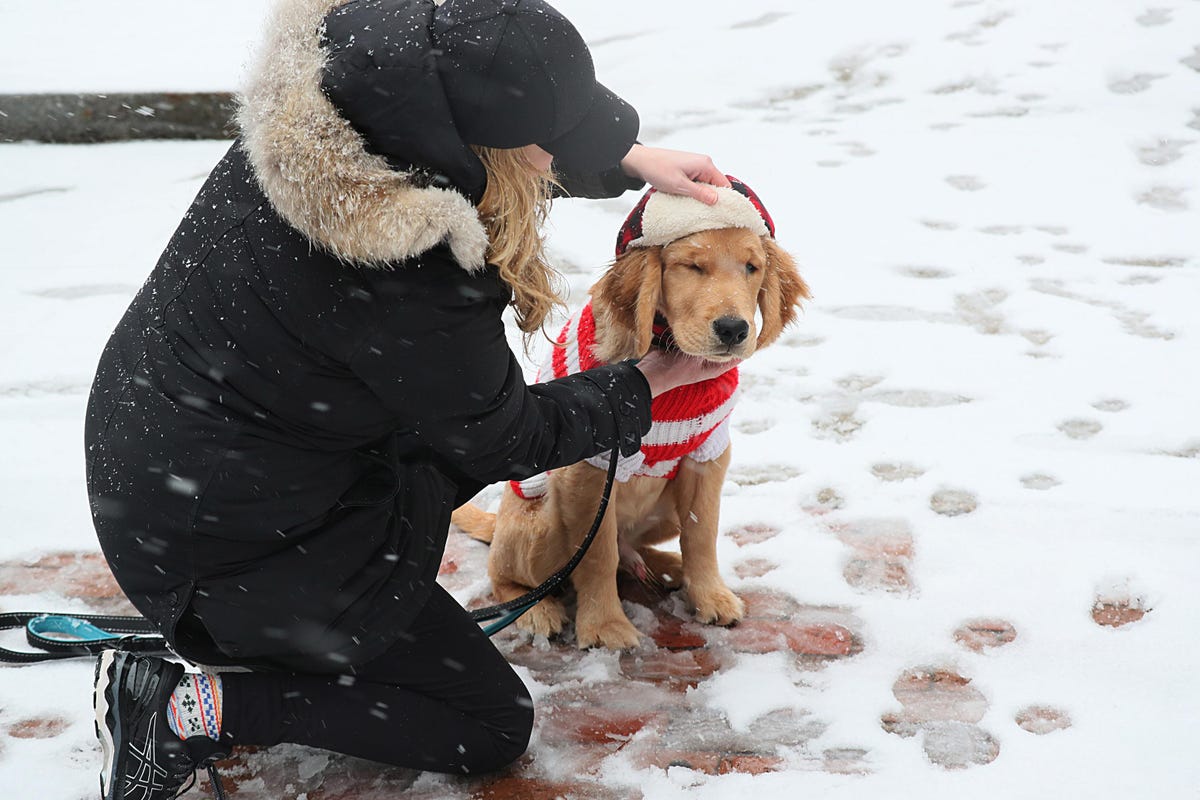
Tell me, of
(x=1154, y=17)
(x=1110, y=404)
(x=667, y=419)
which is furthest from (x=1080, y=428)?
(x=1154, y=17)

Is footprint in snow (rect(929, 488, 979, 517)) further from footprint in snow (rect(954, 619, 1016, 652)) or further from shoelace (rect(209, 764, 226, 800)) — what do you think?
shoelace (rect(209, 764, 226, 800))

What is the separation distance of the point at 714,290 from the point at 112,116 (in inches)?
219

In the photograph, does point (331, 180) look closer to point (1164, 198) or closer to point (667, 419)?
point (667, 419)

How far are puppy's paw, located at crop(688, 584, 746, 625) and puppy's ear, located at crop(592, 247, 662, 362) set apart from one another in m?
0.70

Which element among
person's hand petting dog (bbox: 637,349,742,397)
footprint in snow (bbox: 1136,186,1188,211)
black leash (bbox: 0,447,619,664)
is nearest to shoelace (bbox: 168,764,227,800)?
black leash (bbox: 0,447,619,664)

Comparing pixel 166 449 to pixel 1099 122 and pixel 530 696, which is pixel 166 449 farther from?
pixel 1099 122

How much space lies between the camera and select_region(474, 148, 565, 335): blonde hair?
1.95m

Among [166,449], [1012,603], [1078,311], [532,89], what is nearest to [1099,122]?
[1078,311]

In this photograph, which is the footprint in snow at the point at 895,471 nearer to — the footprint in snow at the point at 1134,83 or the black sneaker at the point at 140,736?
the black sneaker at the point at 140,736

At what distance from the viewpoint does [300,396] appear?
1.99 metres

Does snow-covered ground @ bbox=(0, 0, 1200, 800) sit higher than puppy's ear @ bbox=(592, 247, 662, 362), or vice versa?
puppy's ear @ bbox=(592, 247, 662, 362)

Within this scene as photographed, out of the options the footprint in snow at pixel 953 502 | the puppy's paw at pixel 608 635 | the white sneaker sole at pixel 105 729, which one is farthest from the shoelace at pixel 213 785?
the footprint in snow at pixel 953 502

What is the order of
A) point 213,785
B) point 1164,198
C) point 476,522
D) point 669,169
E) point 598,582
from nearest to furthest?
point 213,785 → point 669,169 → point 598,582 → point 476,522 → point 1164,198

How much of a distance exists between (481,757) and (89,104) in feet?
19.2
